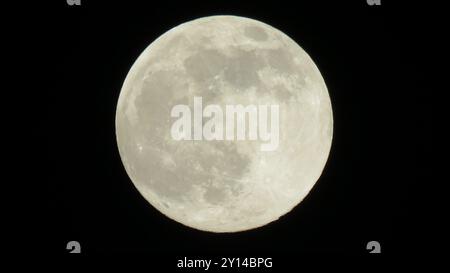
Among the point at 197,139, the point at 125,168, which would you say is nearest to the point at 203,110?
the point at 197,139

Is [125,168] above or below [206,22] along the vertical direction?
below

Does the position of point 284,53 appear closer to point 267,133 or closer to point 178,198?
point 267,133

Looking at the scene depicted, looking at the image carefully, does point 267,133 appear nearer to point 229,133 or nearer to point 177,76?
point 229,133

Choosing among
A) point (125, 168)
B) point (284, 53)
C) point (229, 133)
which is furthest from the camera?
point (125, 168)

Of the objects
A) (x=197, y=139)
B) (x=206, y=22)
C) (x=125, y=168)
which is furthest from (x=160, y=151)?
(x=206, y=22)

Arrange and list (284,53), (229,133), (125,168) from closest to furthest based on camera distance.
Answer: (229,133) → (284,53) → (125,168)

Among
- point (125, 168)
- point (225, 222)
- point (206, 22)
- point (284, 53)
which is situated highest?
point (206, 22)

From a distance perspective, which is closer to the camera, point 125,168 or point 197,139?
point 197,139
